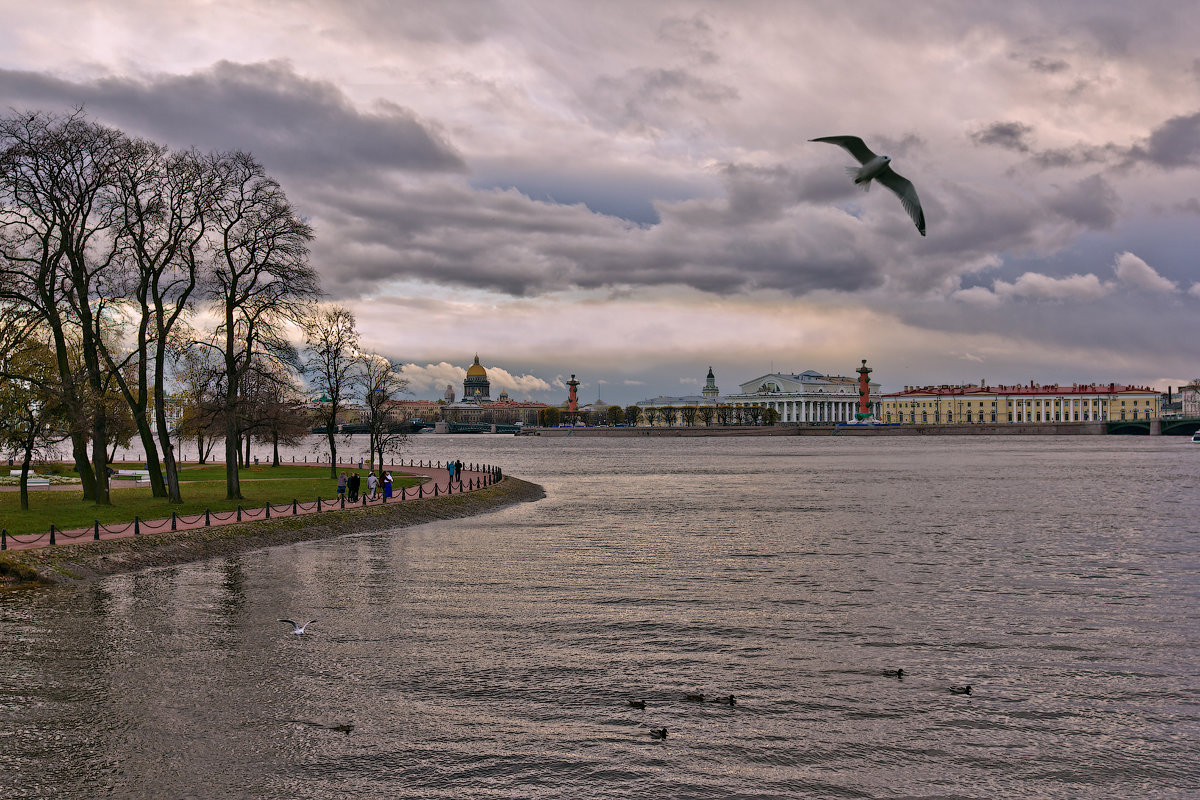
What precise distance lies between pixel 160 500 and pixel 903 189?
1393 inches

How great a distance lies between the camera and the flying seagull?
68.8 feet

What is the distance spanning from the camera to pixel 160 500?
137 feet

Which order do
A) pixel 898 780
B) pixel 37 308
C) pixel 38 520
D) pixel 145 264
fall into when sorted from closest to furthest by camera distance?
pixel 898 780 → pixel 38 520 → pixel 37 308 → pixel 145 264

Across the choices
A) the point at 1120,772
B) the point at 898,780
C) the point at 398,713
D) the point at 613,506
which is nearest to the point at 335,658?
the point at 398,713

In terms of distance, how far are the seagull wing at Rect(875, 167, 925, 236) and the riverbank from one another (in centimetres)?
2541

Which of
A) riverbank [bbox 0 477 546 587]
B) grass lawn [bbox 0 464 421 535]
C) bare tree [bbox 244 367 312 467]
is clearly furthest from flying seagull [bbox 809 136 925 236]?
bare tree [bbox 244 367 312 467]

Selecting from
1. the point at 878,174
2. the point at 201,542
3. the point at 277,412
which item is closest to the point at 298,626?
the point at 201,542

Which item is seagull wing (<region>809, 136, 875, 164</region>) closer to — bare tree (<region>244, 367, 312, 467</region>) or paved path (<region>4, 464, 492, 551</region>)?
paved path (<region>4, 464, 492, 551</region>)

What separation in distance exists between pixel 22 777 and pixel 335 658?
6.72 meters

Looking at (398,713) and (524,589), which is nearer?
(398,713)

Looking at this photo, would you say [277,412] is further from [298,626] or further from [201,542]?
[298,626]

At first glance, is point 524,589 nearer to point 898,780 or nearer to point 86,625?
point 86,625

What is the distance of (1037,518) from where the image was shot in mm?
47188

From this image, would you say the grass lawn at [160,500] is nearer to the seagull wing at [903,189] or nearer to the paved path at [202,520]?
the paved path at [202,520]
